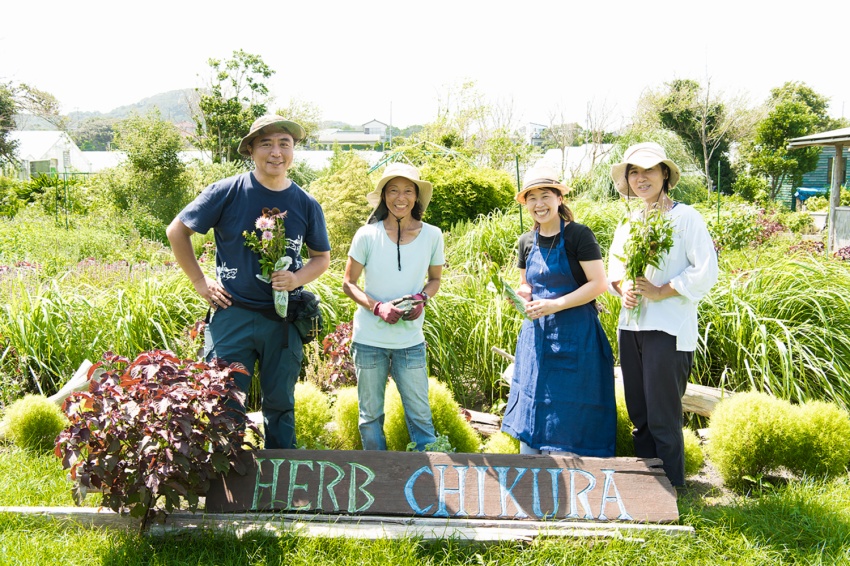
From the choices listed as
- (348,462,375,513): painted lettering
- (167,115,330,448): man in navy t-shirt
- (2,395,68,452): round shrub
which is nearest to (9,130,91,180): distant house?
(2,395,68,452): round shrub

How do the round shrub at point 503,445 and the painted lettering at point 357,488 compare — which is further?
the round shrub at point 503,445

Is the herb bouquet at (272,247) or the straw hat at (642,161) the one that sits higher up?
the straw hat at (642,161)

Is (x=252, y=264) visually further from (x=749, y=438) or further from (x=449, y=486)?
(x=749, y=438)

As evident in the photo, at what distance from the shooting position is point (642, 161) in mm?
3229

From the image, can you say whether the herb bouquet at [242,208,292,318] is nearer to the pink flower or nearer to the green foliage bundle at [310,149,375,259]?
the pink flower

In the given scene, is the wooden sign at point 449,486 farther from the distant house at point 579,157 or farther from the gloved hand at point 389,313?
the distant house at point 579,157

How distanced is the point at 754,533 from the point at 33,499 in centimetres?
370

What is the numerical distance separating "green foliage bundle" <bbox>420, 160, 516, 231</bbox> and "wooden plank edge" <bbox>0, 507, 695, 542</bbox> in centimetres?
725

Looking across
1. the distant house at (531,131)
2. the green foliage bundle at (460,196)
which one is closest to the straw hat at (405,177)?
the green foliage bundle at (460,196)

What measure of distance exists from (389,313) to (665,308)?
1.41 metres

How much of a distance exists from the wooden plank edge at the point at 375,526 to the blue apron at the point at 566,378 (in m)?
0.53

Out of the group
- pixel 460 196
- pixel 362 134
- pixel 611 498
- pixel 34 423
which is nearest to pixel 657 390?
pixel 611 498

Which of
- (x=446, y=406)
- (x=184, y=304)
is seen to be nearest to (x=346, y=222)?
(x=184, y=304)

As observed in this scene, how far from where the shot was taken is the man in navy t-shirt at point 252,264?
3.26 m
